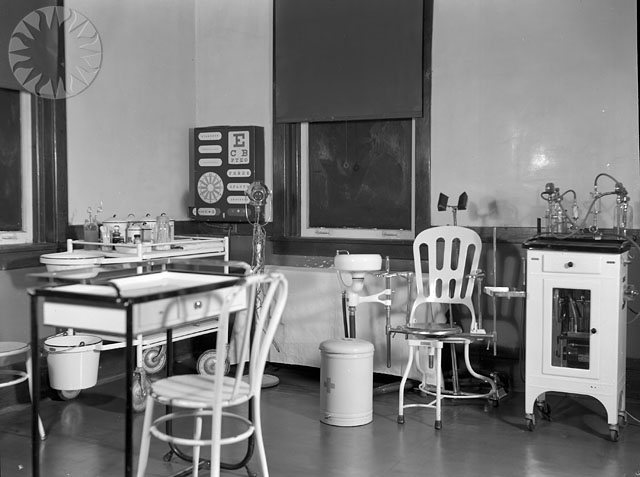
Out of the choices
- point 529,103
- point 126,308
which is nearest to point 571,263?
point 529,103

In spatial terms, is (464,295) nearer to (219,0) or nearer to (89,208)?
(89,208)

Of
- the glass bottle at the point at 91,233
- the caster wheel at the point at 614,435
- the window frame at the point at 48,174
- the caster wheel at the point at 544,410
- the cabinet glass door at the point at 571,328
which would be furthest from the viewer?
the glass bottle at the point at 91,233

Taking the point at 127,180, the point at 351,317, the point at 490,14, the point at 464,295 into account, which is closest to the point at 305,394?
the point at 351,317

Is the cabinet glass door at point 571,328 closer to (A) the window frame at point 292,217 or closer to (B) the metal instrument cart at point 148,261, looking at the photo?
(A) the window frame at point 292,217

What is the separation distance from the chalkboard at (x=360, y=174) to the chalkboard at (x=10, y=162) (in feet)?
6.88

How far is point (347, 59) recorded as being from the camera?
5.73 m

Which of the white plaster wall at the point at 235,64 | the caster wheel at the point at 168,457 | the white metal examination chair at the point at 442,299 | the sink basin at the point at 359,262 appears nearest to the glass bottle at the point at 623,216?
the white metal examination chair at the point at 442,299

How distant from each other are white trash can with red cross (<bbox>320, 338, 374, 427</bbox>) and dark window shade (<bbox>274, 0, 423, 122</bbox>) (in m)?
1.85

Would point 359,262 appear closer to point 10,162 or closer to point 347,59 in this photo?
point 347,59

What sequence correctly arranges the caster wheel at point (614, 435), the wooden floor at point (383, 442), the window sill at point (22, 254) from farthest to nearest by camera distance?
the window sill at point (22, 254), the caster wheel at point (614, 435), the wooden floor at point (383, 442)

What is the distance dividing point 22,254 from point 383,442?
245 centimetres

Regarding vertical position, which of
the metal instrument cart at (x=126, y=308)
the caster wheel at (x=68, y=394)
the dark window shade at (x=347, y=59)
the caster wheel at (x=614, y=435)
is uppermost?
the dark window shade at (x=347, y=59)

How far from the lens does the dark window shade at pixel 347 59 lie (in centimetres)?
550

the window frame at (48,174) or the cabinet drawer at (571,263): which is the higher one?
the window frame at (48,174)
